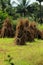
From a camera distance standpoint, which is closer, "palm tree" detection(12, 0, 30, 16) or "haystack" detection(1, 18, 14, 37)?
"haystack" detection(1, 18, 14, 37)

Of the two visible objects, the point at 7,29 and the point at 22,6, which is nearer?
the point at 7,29

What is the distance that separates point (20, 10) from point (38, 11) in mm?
6001

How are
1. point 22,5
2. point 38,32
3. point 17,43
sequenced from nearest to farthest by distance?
point 17,43, point 38,32, point 22,5

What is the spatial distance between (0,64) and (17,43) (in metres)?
7.31

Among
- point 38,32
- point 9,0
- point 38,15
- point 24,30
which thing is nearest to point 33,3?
point 38,15

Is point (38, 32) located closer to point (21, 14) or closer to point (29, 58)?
point (29, 58)

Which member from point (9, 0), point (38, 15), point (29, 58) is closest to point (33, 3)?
point (38, 15)

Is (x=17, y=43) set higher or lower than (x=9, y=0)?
lower

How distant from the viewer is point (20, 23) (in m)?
20.6

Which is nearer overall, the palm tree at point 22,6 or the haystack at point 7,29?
the haystack at point 7,29

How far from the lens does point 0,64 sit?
484 inches

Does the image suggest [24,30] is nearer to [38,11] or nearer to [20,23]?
[20,23]

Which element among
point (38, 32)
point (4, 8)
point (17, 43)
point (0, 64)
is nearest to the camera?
point (0, 64)

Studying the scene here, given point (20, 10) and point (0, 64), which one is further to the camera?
point (20, 10)
